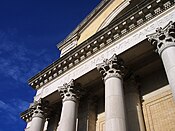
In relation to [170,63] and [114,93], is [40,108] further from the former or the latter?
[170,63]

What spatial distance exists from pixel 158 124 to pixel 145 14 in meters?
5.91

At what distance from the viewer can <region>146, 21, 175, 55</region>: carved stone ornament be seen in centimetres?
1018

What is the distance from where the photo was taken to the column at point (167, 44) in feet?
30.3

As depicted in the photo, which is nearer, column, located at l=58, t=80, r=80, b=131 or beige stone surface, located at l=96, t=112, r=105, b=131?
column, located at l=58, t=80, r=80, b=131

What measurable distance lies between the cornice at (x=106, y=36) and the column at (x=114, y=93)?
1.76 m

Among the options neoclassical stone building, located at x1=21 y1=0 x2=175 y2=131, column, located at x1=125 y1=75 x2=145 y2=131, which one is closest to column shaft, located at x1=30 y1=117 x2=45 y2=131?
neoclassical stone building, located at x1=21 y1=0 x2=175 y2=131

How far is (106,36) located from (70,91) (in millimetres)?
3975

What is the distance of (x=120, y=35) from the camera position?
1307 centimetres

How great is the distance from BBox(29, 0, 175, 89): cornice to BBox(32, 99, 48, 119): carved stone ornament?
171 cm

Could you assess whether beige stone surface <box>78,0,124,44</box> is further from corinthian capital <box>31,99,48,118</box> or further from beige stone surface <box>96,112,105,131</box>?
beige stone surface <box>96,112,105,131</box>

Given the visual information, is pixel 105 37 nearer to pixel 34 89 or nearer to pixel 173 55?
pixel 173 55

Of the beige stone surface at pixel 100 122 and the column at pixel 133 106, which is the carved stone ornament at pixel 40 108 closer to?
the beige stone surface at pixel 100 122

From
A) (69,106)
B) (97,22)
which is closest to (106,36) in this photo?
(69,106)

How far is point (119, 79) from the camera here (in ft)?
38.0
